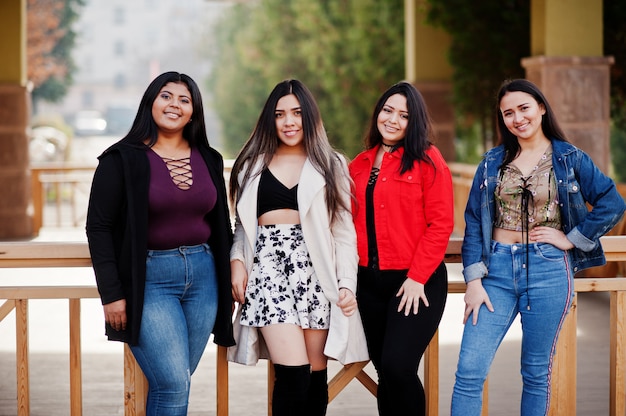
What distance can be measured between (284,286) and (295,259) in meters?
0.11

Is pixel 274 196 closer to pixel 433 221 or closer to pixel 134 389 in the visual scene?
pixel 433 221

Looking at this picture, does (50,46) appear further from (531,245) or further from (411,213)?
(531,245)

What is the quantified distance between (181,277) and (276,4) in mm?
18819

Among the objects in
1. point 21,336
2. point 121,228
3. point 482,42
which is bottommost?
point 21,336

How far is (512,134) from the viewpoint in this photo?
145 inches

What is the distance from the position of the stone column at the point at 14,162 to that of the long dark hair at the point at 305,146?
942 centimetres

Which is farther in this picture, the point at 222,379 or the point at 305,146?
the point at 222,379

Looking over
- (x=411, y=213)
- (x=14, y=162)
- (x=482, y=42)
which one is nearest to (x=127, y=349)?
(x=411, y=213)

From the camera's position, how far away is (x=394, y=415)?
3.54 metres

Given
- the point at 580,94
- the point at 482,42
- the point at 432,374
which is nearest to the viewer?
the point at 432,374

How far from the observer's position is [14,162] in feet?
40.8

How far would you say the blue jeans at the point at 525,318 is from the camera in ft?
11.5

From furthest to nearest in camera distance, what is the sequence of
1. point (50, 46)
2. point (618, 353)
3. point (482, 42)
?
1. point (50, 46)
2. point (482, 42)
3. point (618, 353)

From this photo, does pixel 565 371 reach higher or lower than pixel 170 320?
lower
